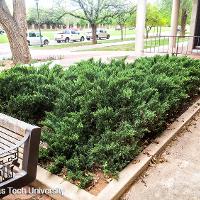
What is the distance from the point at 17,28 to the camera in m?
13.3

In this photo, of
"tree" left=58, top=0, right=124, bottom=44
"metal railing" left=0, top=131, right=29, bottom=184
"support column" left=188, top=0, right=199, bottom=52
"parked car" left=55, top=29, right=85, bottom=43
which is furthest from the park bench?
"parked car" left=55, top=29, right=85, bottom=43

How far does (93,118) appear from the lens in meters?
4.46

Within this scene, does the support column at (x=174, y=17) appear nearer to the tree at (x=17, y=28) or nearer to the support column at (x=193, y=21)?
the support column at (x=193, y=21)

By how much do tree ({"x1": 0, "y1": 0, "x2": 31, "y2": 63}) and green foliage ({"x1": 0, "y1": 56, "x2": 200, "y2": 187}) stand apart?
7.98 m

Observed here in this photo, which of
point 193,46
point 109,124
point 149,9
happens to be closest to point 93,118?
point 109,124

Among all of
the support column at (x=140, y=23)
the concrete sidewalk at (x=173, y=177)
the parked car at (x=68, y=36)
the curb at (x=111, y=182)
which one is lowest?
the parked car at (x=68, y=36)

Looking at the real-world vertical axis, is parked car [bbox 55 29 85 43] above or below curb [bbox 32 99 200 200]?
below

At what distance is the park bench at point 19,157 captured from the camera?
9.32ft

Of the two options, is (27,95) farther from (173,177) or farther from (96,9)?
(96,9)

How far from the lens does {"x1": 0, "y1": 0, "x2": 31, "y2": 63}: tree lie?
515 inches

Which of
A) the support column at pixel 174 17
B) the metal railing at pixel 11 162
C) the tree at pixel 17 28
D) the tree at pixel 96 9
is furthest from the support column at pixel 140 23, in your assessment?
the tree at pixel 96 9

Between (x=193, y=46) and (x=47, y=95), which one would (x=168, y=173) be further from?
(x=193, y=46)

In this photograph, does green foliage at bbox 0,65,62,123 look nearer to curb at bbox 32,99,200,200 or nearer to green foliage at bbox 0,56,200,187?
green foliage at bbox 0,56,200,187

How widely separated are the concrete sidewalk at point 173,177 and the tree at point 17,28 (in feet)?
34.3
